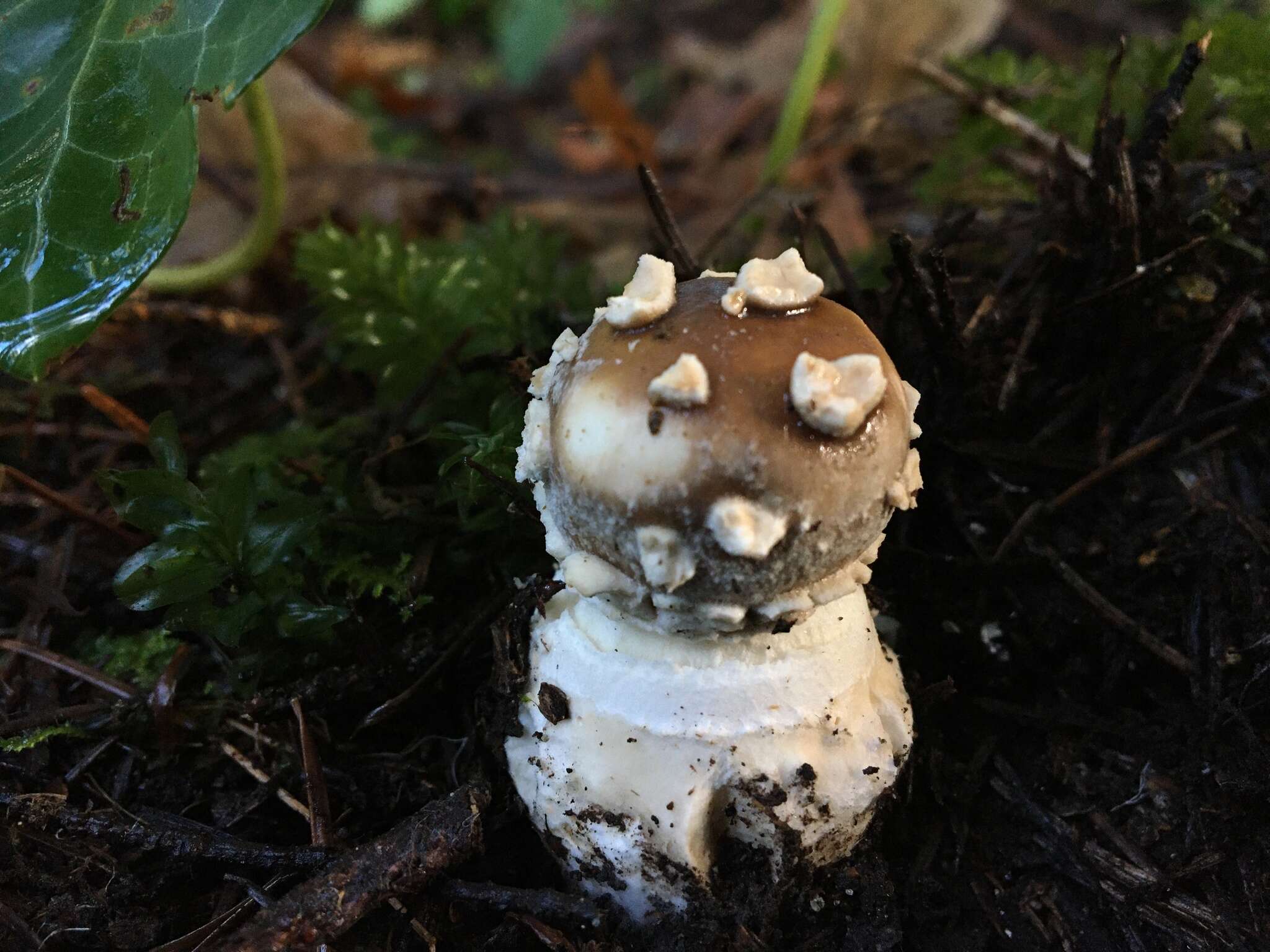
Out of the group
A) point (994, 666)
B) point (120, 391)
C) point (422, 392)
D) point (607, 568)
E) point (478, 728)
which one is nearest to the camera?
point (607, 568)

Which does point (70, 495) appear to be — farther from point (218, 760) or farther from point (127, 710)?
point (218, 760)

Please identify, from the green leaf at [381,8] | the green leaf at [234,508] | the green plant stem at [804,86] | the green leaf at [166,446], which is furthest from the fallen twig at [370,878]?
the green leaf at [381,8]

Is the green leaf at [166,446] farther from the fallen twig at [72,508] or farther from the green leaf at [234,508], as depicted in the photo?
the fallen twig at [72,508]

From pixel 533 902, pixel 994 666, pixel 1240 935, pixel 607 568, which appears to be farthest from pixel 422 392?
pixel 1240 935

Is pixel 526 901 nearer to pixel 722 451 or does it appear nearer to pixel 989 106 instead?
pixel 722 451

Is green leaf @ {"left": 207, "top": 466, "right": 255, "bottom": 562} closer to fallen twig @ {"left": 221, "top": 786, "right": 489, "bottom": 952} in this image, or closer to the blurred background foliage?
the blurred background foliage

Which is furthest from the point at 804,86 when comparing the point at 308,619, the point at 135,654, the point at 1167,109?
the point at 135,654
